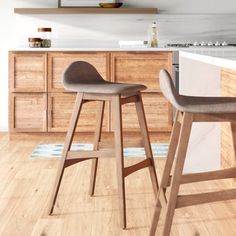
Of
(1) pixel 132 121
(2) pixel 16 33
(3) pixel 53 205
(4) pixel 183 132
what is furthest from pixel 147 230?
(2) pixel 16 33

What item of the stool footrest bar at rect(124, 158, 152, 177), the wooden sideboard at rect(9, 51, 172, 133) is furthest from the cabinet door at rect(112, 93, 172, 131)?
the stool footrest bar at rect(124, 158, 152, 177)

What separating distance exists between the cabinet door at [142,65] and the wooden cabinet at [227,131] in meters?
1.94

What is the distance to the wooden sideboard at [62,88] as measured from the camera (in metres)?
5.87

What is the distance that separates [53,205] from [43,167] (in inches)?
49.9

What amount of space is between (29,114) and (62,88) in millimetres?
410

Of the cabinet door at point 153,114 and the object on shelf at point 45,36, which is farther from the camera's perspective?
Answer: the object on shelf at point 45,36

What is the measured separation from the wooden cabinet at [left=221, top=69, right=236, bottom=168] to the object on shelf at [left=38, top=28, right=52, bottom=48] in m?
2.61

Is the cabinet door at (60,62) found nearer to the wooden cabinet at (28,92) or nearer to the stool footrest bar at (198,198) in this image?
the wooden cabinet at (28,92)

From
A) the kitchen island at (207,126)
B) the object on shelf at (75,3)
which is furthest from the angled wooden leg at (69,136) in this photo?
the object on shelf at (75,3)

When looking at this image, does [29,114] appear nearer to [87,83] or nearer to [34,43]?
[34,43]

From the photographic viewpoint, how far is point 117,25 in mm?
6535

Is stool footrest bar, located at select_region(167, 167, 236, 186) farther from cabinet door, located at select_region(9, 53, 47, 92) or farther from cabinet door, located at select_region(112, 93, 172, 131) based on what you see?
cabinet door, located at select_region(9, 53, 47, 92)

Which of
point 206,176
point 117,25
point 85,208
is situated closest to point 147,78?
point 117,25

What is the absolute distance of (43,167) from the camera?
15.3 feet
